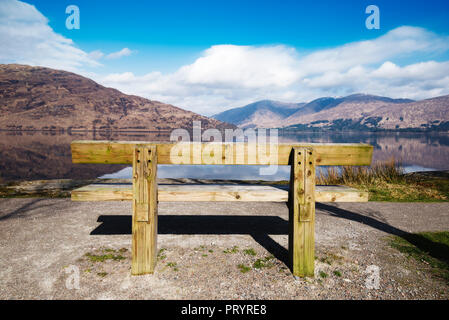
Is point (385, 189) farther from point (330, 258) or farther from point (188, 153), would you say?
point (188, 153)

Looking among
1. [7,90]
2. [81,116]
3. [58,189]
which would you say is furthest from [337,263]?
[7,90]

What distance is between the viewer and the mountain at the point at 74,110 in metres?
120

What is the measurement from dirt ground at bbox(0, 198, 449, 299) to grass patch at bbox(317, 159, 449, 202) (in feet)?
5.60

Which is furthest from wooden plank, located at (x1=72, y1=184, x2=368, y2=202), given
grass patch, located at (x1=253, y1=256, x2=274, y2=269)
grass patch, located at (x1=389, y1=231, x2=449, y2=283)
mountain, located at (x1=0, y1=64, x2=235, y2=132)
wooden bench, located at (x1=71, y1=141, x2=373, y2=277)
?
mountain, located at (x1=0, y1=64, x2=235, y2=132)

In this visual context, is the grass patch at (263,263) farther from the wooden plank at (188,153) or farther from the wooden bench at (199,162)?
the wooden plank at (188,153)

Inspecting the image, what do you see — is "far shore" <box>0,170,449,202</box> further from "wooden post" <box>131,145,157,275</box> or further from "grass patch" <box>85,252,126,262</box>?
"wooden post" <box>131,145,157,275</box>

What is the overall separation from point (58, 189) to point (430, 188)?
38.2ft

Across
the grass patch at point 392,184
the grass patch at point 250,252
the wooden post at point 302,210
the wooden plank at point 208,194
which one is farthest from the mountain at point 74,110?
the wooden post at point 302,210

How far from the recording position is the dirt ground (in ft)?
9.33

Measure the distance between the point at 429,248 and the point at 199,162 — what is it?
380cm

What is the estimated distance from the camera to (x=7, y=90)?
15550cm

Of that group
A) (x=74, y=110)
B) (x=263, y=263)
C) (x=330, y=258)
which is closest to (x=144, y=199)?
(x=263, y=263)

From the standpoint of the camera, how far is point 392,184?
9078 millimetres
